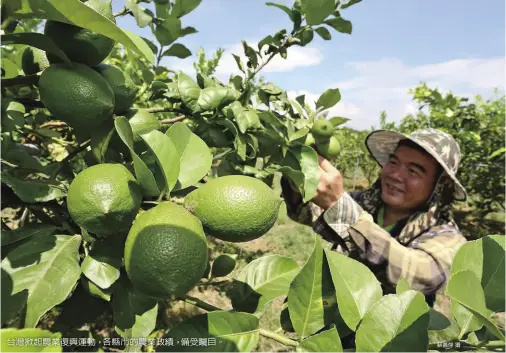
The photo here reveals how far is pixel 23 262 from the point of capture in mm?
626

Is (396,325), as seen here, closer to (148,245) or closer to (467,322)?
(467,322)

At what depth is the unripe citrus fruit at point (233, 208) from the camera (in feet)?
2.14

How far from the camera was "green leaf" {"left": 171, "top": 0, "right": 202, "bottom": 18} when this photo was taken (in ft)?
3.88

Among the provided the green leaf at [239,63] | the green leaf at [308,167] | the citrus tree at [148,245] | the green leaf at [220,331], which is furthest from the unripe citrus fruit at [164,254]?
the green leaf at [239,63]

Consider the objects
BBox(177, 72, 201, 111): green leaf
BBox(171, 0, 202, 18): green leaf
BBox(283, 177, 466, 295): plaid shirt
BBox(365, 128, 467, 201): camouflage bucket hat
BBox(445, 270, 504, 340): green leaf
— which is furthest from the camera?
BBox(365, 128, 467, 201): camouflage bucket hat

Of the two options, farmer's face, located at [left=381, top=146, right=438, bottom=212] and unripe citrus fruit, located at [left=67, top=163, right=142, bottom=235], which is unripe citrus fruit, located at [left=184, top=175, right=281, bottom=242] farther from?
farmer's face, located at [left=381, top=146, right=438, bottom=212]

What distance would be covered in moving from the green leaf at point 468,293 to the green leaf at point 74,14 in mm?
550

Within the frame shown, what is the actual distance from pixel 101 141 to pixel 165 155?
0.52 ft

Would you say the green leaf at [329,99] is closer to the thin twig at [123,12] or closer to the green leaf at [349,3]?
the green leaf at [349,3]

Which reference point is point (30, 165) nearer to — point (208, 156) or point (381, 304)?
point (208, 156)

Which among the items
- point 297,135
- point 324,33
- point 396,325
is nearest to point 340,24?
point 324,33

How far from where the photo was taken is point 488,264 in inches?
26.2

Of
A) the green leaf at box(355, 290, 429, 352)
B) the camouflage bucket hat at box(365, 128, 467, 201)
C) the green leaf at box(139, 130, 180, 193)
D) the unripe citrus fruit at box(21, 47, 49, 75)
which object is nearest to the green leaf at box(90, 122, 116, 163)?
the green leaf at box(139, 130, 180, 193)

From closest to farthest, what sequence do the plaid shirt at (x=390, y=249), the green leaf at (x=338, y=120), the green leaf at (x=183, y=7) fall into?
the green leaf at (x=183, y=7)
the green leaf at (x=338, y=120)
the plaid shirt at (x=390, y=249)
